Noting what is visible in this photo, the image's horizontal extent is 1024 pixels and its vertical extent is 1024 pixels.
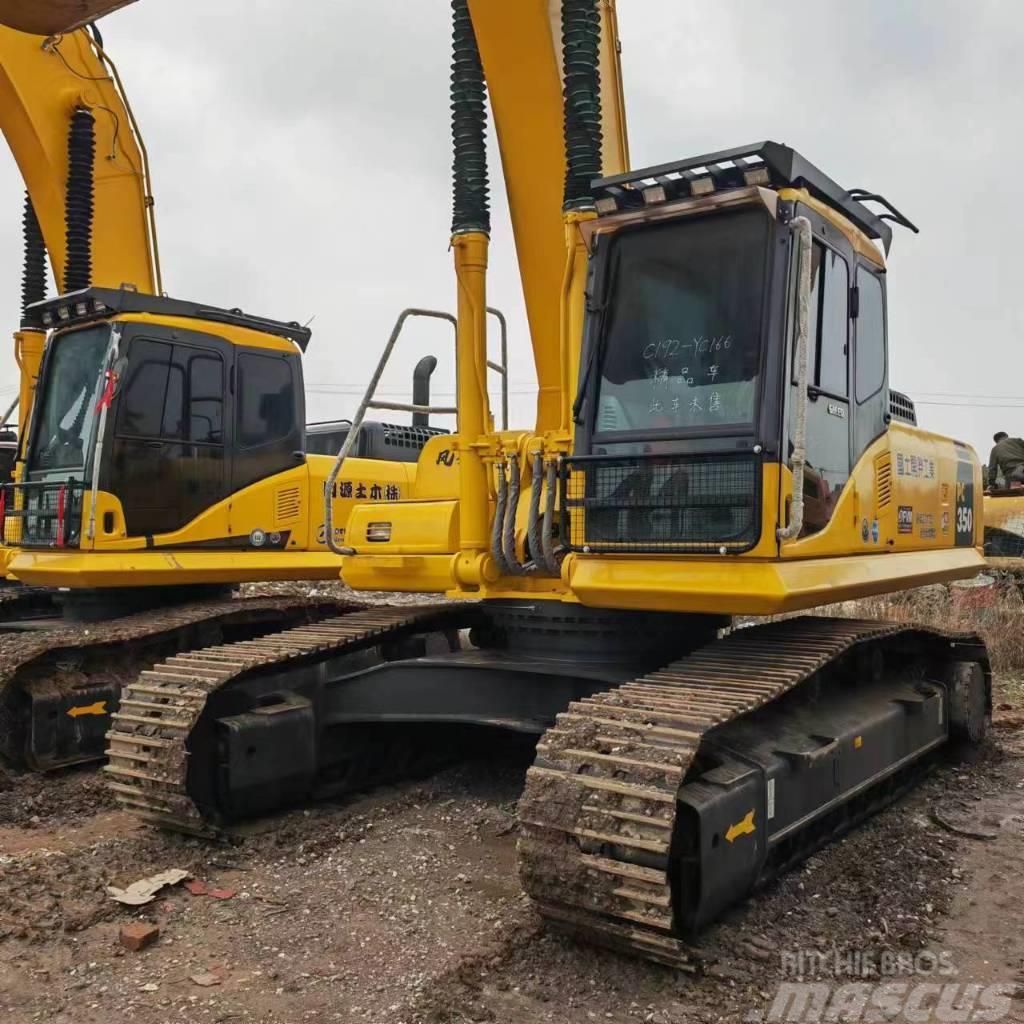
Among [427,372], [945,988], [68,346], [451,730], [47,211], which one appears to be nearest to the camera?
[945,988]

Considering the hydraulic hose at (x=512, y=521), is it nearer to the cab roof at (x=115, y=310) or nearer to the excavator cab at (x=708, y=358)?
the excavator cab at (x=708, y=358)

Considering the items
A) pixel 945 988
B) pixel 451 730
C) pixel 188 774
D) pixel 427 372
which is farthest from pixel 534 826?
pixel 427 372

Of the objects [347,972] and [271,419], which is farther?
[271,419]

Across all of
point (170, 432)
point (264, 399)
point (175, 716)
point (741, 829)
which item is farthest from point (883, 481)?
point (170, 432)

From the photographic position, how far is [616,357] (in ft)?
15.7

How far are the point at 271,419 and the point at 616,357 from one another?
376cm

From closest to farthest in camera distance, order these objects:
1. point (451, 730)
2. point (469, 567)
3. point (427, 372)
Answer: point (469, 567), point (451, 730), point (427, 372)

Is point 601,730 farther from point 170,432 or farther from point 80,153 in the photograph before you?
point 80,153

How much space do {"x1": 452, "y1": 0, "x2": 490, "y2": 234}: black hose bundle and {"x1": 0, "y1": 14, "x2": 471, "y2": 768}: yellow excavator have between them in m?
0.70

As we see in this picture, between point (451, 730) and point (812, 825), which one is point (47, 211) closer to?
point (451, 730)

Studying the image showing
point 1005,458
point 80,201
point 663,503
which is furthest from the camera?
point 1005,458

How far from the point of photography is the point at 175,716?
4906 millimetres

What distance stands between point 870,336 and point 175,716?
3.81 m

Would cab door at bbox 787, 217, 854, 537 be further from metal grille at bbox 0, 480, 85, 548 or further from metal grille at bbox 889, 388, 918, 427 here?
metal grille at bbox 0, 480, 85, 548
